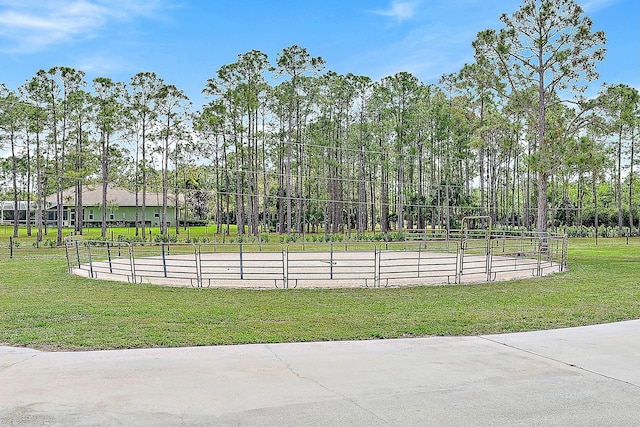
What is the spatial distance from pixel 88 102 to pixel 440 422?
37.1m

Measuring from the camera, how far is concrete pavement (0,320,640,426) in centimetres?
418

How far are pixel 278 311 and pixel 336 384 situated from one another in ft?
14.0

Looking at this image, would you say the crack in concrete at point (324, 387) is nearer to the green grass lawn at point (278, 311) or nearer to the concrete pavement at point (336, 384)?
the concrete pavement at point (336, 384)

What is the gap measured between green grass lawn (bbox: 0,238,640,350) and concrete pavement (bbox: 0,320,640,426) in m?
0.64

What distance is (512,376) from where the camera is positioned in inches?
210

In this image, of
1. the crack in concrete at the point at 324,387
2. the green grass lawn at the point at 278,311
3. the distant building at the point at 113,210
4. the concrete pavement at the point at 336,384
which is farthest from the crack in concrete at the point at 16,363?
the distant building at the point at 113,210

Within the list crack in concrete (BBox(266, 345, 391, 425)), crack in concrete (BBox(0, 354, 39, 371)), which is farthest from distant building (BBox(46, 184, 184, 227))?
crack in concrete (BBox(266, 345, 391, 425))

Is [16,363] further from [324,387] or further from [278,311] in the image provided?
[278,311]

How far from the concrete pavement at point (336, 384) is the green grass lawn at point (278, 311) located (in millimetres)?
644

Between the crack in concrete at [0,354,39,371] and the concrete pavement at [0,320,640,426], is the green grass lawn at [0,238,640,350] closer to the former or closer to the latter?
the crack in concrete at [0,354,39,371]

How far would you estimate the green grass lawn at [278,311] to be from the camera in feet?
23.8

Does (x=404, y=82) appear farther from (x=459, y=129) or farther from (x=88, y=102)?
(x=88, y=102)

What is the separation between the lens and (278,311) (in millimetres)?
9219

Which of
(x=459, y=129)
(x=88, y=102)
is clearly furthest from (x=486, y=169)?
(x=88, y=102)
